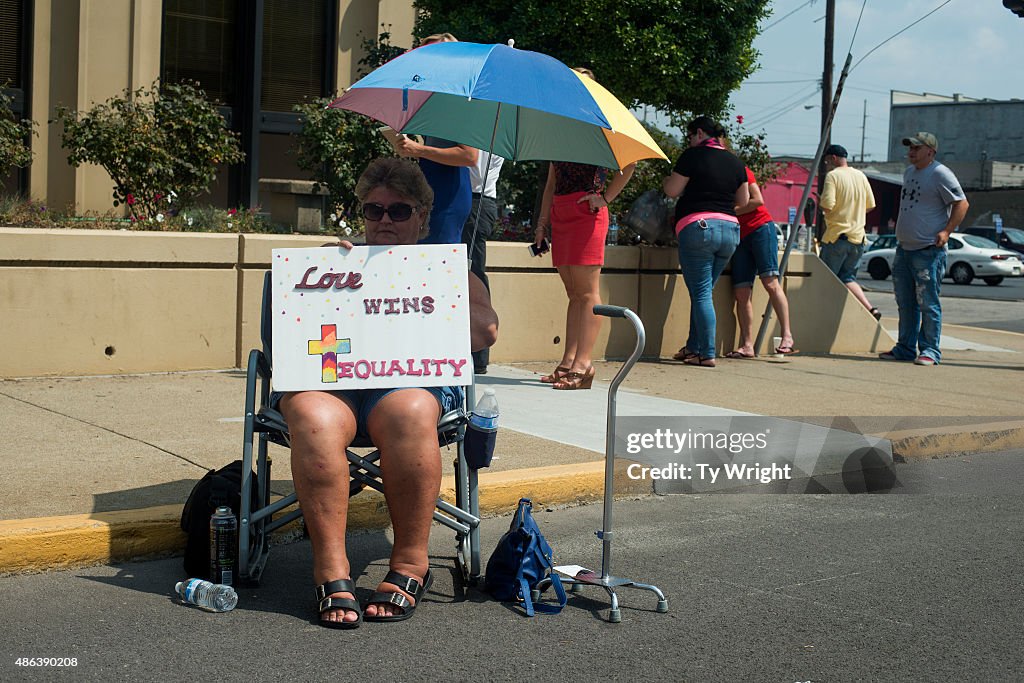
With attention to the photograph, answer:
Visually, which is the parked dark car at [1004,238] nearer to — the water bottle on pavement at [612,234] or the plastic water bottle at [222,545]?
the water bottle on pavement at [612,234]

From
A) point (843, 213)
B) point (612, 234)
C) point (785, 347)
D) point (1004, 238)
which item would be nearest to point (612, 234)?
point (612, 234)

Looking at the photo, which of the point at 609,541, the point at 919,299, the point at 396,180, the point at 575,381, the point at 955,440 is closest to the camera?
the point at 609,541

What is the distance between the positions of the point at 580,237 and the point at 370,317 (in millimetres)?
4107

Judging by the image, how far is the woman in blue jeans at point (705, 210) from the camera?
32.7 ft

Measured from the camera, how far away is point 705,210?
32.9ft

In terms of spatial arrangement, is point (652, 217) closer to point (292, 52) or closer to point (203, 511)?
point (203, 511)

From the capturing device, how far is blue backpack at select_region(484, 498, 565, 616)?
433cm

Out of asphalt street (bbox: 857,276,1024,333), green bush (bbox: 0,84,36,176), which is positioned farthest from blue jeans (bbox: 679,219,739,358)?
asphalt street (bbox: 857,276,1024,333)

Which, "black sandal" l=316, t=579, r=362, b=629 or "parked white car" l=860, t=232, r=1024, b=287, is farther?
"parked white car" l=860, t=232, r=1024, b=287

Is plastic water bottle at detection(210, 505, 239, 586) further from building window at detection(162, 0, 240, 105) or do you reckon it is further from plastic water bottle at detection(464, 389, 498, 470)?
building window at detection(162, 0, 240, 105)

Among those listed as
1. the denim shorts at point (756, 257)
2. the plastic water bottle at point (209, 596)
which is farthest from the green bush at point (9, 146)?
the plastic water bottle at point (209, 596)

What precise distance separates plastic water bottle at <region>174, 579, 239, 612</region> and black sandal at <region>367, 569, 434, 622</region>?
0.47 meters

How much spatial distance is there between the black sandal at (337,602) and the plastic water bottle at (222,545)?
16.8 inches

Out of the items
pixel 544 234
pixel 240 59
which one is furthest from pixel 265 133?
pixel 544 234
